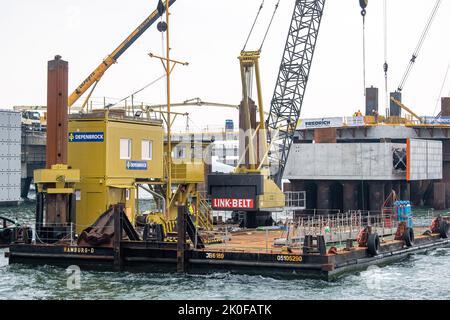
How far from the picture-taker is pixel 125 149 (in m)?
43.4

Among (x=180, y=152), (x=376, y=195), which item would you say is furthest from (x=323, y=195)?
(x=180, y=152)

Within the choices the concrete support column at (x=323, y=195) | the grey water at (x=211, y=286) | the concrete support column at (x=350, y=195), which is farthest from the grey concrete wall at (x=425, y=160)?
the grey water at (x=211, y=286)

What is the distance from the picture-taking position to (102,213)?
136ft

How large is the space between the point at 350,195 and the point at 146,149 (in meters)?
33.9

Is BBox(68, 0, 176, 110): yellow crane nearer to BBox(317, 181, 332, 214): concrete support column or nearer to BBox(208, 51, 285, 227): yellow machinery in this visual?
BBox(317, 181, 332, 214): concrete support column

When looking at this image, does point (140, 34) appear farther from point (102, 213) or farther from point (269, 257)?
point (269, 257)

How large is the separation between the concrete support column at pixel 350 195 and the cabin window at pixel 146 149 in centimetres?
3320

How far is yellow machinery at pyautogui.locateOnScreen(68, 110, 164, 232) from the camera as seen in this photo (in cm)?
4197

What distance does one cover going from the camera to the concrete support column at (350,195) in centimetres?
7444

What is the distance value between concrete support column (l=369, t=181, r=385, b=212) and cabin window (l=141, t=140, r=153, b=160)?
1334 inches

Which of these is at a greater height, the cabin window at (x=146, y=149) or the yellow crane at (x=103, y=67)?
the yellow crane at (x=103, y=67)

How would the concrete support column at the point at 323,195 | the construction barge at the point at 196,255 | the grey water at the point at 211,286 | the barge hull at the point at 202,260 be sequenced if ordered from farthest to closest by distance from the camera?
the concrete support column at the point at 323,195, the construction barge at the point at 196,255, the barge hull at the point at 202,260, the grey water at the point at 211,286

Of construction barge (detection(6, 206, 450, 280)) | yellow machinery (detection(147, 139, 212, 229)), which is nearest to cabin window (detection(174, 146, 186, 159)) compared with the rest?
yellow machinery (detection(147, 139, 212, 229))

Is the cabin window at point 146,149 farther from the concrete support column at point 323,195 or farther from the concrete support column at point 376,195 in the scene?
the concrete support column at point 376,195
